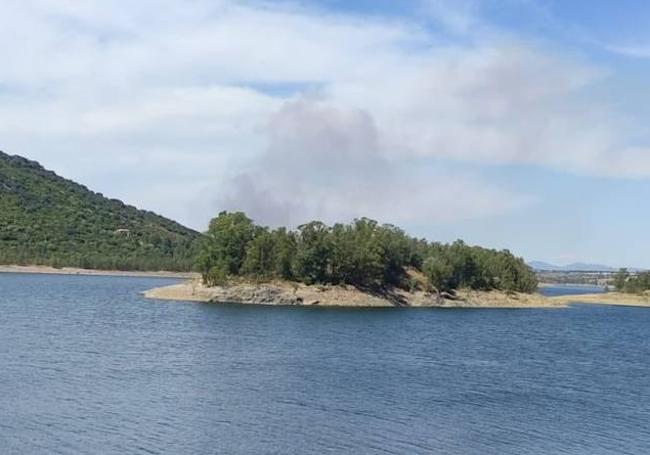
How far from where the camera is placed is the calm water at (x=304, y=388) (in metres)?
38.6

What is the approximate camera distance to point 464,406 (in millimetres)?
48438

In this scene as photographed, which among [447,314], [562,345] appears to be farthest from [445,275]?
[562,345]

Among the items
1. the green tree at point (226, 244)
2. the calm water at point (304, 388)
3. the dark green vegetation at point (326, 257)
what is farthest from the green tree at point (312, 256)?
the calm water at point (304, 388)

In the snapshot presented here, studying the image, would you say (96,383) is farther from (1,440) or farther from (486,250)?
(486,250)

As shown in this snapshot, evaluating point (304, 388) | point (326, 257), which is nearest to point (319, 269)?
point (326, 257)

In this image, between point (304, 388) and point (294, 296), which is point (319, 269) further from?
point (304, 388)

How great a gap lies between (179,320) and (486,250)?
84966 millimetres

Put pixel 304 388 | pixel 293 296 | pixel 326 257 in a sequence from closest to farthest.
Answer: pixel 304 388 → pixel 293 296 → pixel 326 257

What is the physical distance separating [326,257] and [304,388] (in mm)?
77744

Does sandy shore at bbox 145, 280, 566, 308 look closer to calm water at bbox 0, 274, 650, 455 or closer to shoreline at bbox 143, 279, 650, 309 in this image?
shoreline at bbox 143, 279, 650, 309

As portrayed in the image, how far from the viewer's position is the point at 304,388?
5169 cm

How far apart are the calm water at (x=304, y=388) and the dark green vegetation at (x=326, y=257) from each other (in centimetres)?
2979

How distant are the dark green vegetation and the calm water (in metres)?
29.8

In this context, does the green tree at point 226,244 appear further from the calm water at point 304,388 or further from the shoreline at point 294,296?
the calm water at point 304,388
